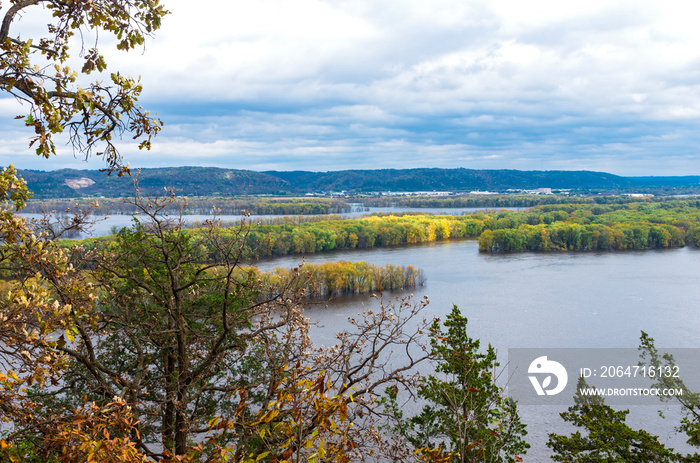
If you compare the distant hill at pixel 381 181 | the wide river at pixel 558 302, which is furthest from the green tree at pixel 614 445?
the distant hill at pixel 381 181

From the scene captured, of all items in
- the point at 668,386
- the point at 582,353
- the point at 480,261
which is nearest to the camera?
the point at 668,386

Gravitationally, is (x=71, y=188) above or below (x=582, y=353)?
above

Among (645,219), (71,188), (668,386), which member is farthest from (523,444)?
(71,188)

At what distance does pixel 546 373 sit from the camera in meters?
17.5

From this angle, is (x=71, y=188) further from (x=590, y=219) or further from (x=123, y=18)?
(x=123, y=18)

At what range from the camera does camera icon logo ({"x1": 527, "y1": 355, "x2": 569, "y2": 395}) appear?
52.0 feet

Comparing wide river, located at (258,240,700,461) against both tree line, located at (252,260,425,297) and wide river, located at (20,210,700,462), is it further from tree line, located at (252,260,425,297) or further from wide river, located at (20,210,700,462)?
tree line, located at (252,260,425,297)

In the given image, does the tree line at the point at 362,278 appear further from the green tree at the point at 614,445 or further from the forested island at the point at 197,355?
the green tree at the point at 614,445

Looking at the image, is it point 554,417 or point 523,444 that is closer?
point 523,444

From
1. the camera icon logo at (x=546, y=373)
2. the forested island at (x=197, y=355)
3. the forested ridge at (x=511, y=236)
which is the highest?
the forested island at (x=197, y=355)

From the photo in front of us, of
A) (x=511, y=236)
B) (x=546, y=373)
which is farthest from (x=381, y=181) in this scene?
(x=546, y=373)

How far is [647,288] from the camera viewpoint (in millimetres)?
28688

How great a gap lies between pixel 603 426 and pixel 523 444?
1.27 metres

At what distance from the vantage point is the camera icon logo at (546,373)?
52.0ft
